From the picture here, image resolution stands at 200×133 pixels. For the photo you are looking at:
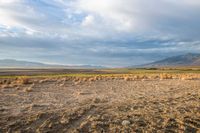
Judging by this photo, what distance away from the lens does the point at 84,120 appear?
34.4 ft

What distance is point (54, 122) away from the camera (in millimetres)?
10078

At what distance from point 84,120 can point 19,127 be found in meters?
2.42

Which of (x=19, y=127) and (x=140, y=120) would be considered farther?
(x=140, y=120)

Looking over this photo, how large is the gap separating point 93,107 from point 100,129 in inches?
176

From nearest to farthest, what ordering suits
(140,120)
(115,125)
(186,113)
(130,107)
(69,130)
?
(69,130) → (115,125) → (140,120) → (186,113) → (130,107)

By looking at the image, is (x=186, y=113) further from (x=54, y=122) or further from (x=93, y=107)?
(x=54, y=122)

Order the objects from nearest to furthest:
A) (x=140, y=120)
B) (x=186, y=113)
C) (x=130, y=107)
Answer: (x=140, y=120) < (x=186, y=113) < (x=130, y=107)

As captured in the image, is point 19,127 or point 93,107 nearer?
point 19,127

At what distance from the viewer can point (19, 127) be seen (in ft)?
30.8

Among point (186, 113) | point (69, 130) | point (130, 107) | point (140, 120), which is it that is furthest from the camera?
point (130, 107)

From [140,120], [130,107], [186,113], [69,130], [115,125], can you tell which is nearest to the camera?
[69,130]

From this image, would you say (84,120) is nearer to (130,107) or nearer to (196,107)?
(130,107)

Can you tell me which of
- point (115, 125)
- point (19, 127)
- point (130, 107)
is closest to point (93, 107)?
point (130, 107)

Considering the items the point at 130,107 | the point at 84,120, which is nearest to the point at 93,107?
the point at 130,107
